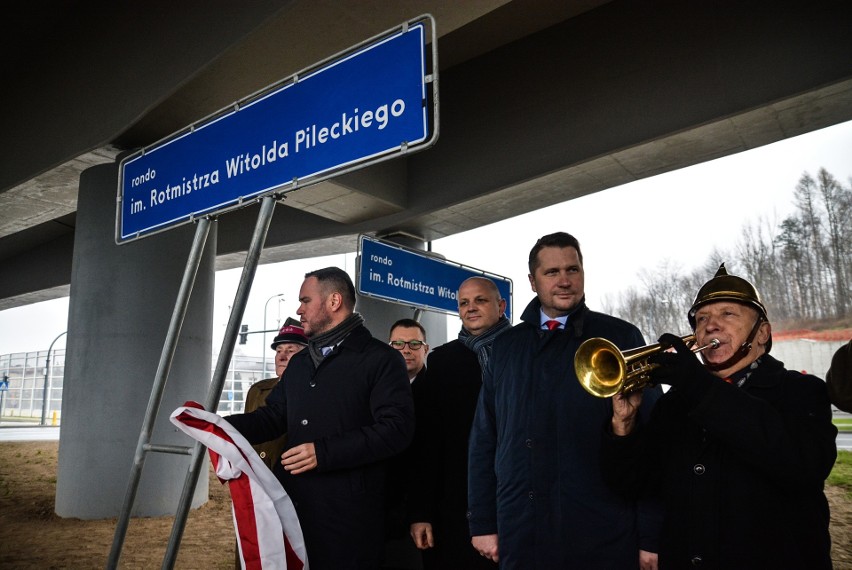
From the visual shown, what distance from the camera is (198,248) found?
319 centimetres

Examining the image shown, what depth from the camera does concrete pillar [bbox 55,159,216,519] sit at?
7098 millimetres

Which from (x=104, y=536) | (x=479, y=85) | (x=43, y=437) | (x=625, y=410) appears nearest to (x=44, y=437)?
(x=43, y=437)

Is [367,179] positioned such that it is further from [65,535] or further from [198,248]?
[198,248]

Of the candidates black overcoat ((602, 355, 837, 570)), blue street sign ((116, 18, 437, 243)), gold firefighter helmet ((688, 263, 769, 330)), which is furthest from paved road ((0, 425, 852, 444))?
blue street sign ((116, 18, 437, 243))

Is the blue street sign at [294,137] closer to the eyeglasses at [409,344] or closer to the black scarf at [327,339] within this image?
the black scarf at [327,339]

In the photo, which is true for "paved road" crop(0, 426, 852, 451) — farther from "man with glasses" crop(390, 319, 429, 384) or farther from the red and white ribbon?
the red and white ribbon

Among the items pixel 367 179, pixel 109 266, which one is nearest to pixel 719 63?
pixel 367 179

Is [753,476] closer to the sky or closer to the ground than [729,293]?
closer to the ground

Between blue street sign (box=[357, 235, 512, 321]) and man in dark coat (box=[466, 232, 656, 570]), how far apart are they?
2.97 m

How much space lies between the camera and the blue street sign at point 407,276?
5996 millimetres

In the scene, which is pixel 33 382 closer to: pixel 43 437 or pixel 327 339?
pixel 43 437

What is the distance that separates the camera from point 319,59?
20.4 feet

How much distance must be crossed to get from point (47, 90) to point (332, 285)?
7084 mm

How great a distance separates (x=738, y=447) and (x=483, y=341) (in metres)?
1.90
